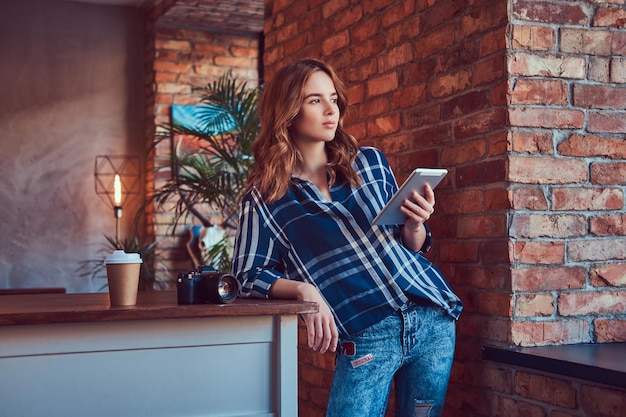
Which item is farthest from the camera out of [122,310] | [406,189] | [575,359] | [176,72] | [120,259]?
[176,72]

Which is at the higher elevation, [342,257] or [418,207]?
A: [418,207]

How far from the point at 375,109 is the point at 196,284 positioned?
137cm

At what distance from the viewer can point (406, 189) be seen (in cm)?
206

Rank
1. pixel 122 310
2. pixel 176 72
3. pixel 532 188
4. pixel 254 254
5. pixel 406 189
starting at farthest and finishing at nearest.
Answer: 1. pixel 176 72
2. pixel 532 188
3. pixel 254 254
4. pixel 406 189
5. pixel 122 310

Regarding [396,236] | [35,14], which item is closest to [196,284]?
[396,236]

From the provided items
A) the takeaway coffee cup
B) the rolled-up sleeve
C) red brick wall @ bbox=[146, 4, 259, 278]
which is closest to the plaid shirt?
the rolled-up sleeve

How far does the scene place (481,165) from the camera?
2520mm

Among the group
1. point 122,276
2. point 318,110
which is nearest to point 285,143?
point 318,110

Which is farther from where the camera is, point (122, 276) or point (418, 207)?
point (418, 207)

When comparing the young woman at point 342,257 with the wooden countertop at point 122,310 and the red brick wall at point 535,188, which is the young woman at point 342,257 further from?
the red brick wall at point 535,188

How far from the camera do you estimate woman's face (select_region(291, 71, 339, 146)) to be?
2.32m

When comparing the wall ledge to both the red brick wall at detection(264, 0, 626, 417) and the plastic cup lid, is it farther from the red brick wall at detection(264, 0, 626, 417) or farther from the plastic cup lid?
the plastic cup lid

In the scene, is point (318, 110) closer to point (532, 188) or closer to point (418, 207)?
point (418, 207)

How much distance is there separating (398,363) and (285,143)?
0.67 metres
